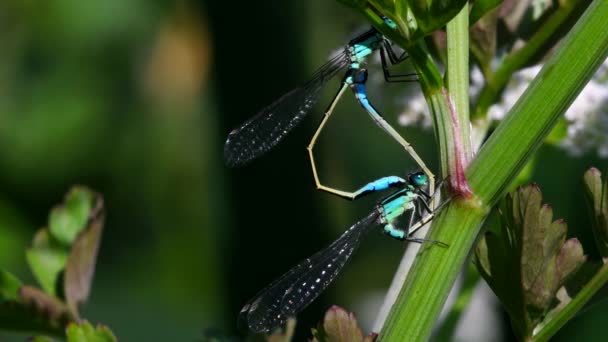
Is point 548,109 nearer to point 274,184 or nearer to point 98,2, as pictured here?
point 274,184

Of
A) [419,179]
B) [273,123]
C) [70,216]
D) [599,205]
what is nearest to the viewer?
[599,205]

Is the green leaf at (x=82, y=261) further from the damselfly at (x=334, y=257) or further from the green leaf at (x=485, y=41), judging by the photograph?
the green leaf at (x=485, y=41)

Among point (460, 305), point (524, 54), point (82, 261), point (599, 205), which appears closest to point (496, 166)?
point (599, 205)

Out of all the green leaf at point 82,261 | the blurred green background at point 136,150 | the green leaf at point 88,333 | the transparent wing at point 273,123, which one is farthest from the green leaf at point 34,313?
the blurred green background at point 136,150

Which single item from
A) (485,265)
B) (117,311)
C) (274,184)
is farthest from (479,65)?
(117,311)

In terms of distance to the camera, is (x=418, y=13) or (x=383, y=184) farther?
(x=383, y=184)

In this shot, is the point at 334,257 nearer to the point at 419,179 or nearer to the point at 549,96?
the point at 419,179
